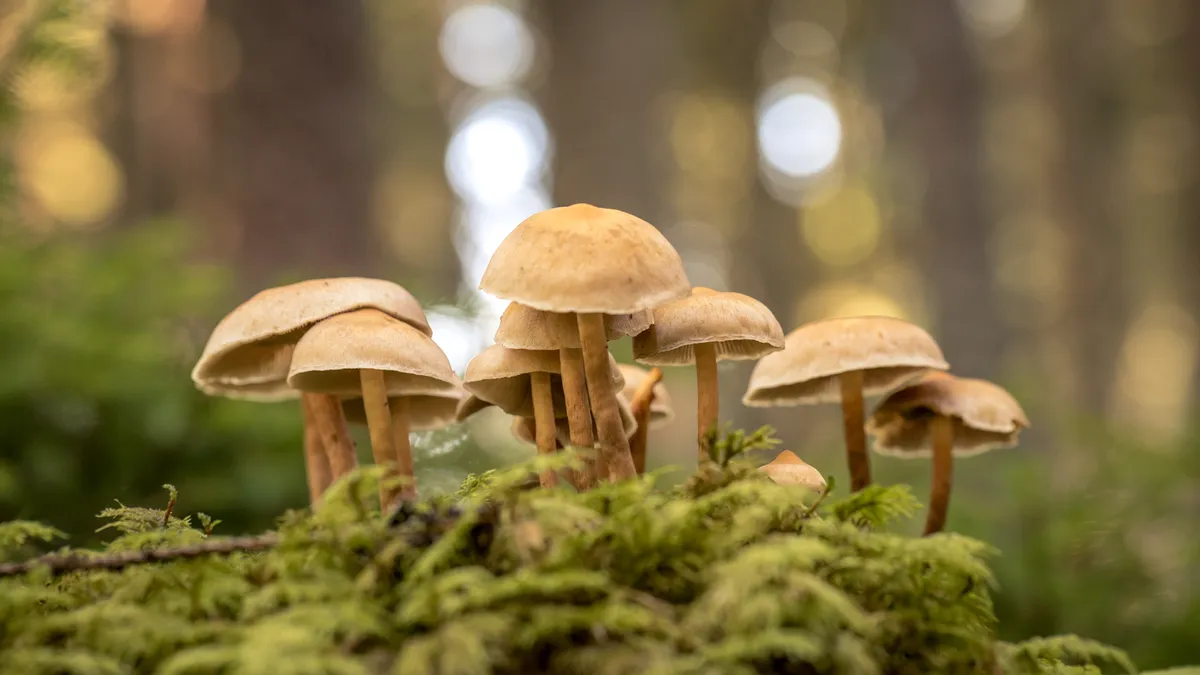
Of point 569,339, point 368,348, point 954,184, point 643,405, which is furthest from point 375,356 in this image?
point 954,184

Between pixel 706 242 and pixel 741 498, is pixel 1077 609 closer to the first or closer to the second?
pixel 741 498

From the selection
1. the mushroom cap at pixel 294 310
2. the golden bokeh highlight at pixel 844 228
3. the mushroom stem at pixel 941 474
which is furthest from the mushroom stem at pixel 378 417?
the golden bokeh highlight at pixel 844 228

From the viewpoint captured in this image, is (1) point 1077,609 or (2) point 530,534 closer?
(2) point 530,534

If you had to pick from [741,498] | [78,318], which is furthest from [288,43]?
[741,498]

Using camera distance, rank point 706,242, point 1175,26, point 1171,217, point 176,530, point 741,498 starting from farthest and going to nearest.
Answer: point 706,242 < point 1171,217 < point 1175,26 < point 176,530 < point 741,498

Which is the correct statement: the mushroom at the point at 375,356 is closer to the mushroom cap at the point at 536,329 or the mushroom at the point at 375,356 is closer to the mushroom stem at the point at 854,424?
the mushroom cap at the point at 536,329
